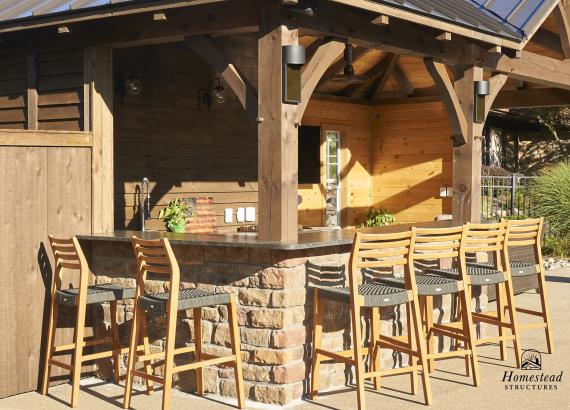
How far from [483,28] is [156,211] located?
356 centimetres

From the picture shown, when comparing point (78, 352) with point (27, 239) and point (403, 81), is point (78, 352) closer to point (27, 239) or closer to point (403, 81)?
point (27, 239)

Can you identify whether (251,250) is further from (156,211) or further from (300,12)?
(156,211)

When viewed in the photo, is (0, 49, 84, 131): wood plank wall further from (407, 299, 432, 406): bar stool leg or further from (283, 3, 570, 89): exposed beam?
(407, 299, 432, 406): bar stool leg

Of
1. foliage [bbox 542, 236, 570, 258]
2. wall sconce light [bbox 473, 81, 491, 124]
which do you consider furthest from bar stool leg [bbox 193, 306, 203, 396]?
foliage [bbox 542, 236, 570, 258]

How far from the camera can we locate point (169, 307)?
5961 mm

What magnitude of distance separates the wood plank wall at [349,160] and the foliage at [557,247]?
12.2 ft

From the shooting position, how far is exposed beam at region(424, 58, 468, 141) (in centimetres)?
867

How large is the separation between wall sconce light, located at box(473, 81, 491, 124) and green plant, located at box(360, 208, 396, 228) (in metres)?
4.80

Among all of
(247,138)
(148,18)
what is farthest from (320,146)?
(148,18)

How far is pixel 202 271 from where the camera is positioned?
6680mm

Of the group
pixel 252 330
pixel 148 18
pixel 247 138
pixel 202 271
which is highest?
pixel 148 18

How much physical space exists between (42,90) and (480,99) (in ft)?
13.7

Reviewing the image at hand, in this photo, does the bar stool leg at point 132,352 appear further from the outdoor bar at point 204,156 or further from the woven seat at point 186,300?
the outdoor bar at point 204,156

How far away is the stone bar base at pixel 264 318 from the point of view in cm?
637
